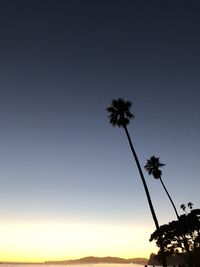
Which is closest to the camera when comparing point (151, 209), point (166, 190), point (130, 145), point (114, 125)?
point (151, 209)

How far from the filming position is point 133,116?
41.6 meters

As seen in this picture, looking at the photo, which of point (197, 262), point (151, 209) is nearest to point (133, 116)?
point (151, 209)

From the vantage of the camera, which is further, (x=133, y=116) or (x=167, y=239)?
(x=167, y=239)

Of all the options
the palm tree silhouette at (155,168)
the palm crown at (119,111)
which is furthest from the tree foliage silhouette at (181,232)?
the palm crown at (119,111)

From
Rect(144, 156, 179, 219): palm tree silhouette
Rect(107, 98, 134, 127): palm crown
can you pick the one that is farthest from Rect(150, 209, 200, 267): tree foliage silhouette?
Rect(107, 98, 134, 127): palm crown

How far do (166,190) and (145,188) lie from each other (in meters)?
21.5

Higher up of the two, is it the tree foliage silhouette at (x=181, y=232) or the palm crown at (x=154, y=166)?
the palm crown at (x=154, y=166)

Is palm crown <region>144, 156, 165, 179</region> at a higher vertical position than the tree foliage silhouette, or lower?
higher

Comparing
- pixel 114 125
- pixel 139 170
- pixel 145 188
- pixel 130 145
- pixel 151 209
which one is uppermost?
pixel 114 125

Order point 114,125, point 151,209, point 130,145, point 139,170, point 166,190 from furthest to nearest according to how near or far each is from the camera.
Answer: point 166,190 < point 114,125 < point 130,145 < point 139,170 < point 151,209

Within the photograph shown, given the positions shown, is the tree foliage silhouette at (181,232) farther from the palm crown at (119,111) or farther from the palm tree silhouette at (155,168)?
the palm crown at (119,111)

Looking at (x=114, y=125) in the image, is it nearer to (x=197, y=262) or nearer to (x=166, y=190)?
(x=166, y=190)

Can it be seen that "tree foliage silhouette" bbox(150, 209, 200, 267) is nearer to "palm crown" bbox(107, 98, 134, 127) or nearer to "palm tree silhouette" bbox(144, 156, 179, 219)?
"palm tree silhouette" bbox(144, 156, 179, 219)

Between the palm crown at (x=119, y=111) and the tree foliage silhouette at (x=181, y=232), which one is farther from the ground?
the palm crown at (x=119, y=111)
